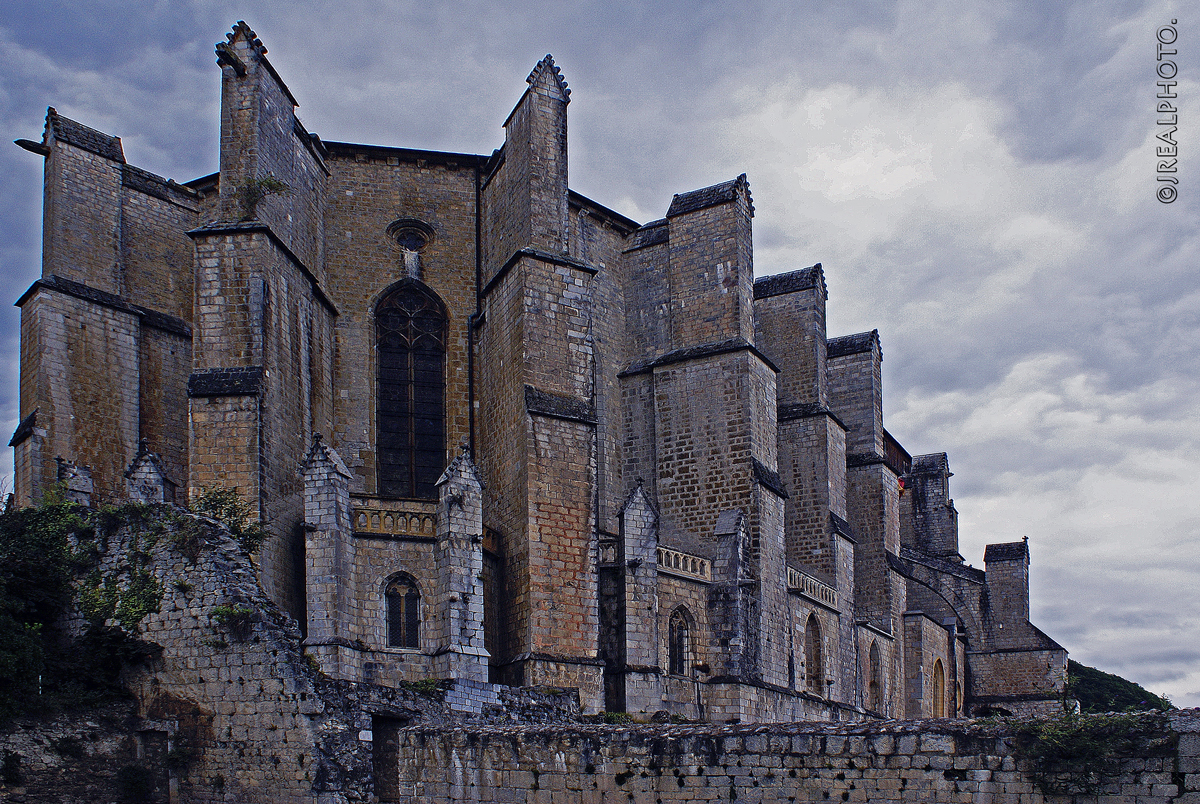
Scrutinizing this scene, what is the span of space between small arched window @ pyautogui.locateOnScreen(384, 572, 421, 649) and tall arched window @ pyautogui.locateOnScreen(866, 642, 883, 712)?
16.3 m

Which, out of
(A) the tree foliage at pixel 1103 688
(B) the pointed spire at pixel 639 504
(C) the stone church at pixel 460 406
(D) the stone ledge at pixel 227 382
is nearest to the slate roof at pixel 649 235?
(C) the stone church at pixel 460 406

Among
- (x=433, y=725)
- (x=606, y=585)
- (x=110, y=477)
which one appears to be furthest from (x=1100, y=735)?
(x=110, y=477)

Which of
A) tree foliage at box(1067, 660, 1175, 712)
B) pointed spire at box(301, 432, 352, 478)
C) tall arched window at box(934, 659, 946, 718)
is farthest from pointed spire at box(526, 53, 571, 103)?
tree foliage at box(1067, 660, 1175, 712)

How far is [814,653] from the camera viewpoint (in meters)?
29.2

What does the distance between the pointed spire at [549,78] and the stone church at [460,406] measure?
0.07 m

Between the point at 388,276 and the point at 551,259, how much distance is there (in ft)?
13.8

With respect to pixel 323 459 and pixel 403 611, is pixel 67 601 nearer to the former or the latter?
pixel 323 459

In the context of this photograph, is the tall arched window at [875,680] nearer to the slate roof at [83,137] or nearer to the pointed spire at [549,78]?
the pointed spire at [549,78]

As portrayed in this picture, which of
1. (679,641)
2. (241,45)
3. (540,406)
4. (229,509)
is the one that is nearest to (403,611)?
(229,509)

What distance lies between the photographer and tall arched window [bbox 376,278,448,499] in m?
25.2

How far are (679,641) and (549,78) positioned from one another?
1193cm

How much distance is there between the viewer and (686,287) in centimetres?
2792

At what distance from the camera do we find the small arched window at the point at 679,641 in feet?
79.8

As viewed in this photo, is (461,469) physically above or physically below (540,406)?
below
